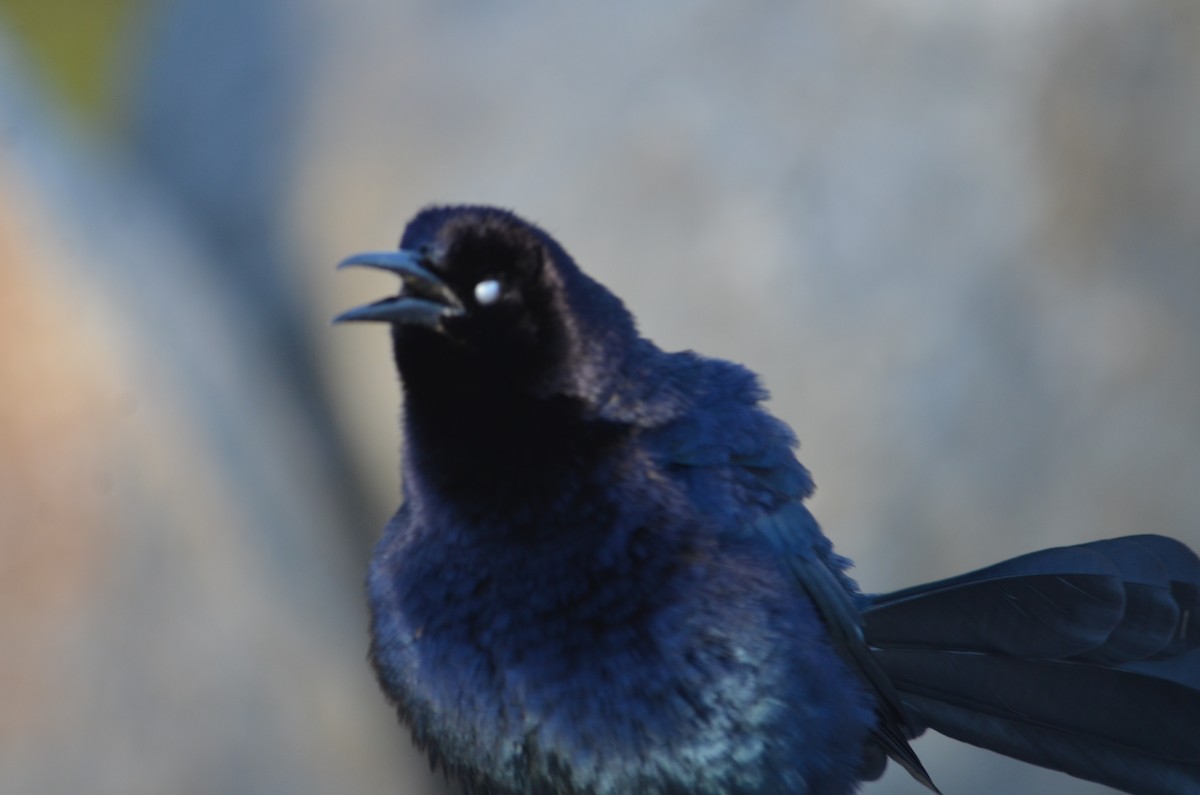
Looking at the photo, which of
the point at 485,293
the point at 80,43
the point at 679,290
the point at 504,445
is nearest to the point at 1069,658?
the point at 504,445

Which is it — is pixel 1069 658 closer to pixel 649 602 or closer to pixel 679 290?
pixel 649 602

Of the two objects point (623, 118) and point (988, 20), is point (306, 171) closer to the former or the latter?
point (623, 118)

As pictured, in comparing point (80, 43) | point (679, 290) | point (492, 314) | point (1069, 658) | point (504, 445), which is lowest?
point (1069, 658)

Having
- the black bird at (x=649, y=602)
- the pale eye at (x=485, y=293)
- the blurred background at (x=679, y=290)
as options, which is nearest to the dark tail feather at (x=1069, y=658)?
the black bird at (x=649, y=602)

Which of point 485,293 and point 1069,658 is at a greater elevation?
point 485,293

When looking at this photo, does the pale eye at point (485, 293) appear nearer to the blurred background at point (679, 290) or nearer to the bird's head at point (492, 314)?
the bird's head at point (492, 314)

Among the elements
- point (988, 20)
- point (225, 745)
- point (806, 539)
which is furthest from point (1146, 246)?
point (225, 745)

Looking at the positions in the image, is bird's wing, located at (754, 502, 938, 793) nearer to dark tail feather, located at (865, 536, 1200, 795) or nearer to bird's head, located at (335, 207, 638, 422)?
dark tail feather, located at (865, 536, 1200, 795)
